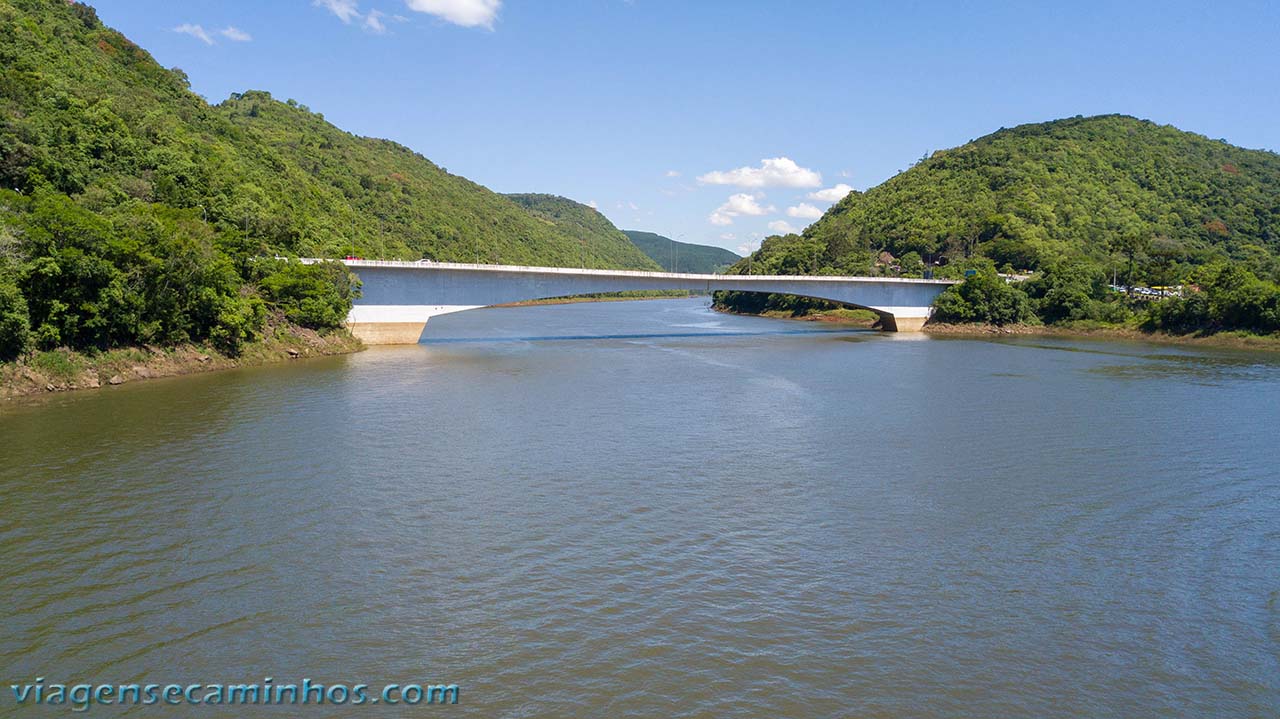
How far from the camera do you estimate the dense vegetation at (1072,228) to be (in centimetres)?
7462

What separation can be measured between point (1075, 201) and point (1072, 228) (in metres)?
8.52

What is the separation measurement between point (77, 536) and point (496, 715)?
978cm

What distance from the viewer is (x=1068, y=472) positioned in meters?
20.0

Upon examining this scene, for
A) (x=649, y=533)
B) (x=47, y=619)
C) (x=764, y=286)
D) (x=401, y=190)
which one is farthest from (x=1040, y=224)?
(x=47, y=619)

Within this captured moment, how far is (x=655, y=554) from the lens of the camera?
1372cm

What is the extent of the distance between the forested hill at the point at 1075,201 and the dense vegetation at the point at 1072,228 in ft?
0.86

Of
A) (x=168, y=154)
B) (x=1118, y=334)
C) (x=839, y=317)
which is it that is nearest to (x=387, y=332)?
(x=168, y=154)

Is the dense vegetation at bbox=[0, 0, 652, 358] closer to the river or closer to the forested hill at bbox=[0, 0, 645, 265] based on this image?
the forested hill at bbox=[0, 0, 645, 265]

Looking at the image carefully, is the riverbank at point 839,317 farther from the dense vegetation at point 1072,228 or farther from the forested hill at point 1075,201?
the forested hill at point 1075,201

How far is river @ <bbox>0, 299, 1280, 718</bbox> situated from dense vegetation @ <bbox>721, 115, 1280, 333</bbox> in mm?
47582

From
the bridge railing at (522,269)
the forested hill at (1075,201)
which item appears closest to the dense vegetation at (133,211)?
the bridge railing at (522,269)

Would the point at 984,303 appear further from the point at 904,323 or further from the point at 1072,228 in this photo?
the point at 1072,228

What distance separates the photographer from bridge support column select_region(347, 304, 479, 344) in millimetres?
52500

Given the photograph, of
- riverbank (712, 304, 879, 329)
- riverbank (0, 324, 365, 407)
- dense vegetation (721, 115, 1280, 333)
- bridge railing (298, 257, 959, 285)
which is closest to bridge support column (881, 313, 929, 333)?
dense vegetation (721, 115, 1280, 333)
